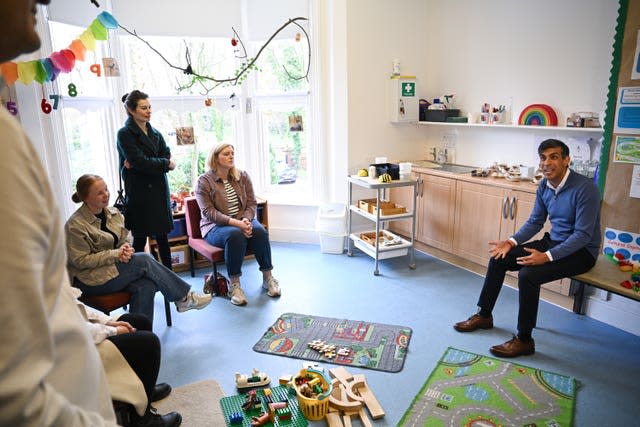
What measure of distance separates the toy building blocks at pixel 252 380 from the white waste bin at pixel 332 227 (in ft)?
7.13

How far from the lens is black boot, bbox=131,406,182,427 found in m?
1.99

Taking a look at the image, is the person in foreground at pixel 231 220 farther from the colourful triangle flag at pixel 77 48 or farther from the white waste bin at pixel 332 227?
the colourful triangle flag at pixel 77 48

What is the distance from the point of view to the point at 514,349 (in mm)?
2670

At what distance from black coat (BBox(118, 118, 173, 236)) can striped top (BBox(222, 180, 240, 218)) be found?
0.50m

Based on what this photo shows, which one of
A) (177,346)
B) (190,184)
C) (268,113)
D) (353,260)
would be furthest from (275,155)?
(177,346)

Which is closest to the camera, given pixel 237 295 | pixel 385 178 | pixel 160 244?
pixel 237 295

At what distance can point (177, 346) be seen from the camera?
2.87 m

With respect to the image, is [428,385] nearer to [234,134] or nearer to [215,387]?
[215,387]

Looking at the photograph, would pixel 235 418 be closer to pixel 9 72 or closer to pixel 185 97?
pixel 9 72

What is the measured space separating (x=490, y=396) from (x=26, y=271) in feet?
7.60

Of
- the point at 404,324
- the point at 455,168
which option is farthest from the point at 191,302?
the point at 455,168

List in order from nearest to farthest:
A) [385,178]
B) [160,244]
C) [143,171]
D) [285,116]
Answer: [143,171] < [160,244] < [385,178] < [285,116]

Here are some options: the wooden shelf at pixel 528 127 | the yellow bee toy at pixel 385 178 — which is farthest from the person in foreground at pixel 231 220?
the wooden shelf at pixel 528 127

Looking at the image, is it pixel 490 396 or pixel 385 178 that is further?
pixel 385 178
